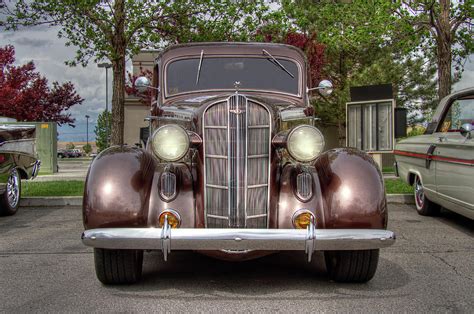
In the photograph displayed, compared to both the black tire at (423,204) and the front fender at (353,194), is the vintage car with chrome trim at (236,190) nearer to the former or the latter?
the front fender at (353,194)

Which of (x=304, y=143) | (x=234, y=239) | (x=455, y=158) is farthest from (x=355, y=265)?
(x=455, y=158)

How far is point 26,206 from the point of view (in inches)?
378

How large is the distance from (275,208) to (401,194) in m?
6.35

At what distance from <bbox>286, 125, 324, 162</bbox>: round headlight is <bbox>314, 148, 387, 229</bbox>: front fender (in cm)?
25

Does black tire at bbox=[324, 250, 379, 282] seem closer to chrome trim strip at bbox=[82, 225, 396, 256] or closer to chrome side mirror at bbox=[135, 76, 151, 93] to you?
chrome trim strip at bbox=[82, 225, 396, 256]

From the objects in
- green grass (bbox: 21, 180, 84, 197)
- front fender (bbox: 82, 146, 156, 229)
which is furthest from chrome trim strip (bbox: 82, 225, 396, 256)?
green grass (bbox: 21, 180, 84, 197)

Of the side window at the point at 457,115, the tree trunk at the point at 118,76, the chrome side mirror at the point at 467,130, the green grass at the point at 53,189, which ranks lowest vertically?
the green grass at the point at 53,189

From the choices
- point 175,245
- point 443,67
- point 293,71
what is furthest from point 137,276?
point 443,67

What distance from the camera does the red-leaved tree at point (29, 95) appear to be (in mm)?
24109

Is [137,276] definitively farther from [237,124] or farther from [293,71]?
[293,71]

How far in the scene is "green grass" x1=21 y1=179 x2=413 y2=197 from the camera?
10414 millimetres

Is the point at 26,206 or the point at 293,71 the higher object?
the point at 293,71

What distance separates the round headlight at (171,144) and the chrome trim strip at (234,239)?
57 centimetres

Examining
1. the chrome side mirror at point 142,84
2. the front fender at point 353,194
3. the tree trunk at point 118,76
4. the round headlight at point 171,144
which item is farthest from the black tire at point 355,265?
the tree trunk at point 118,76
